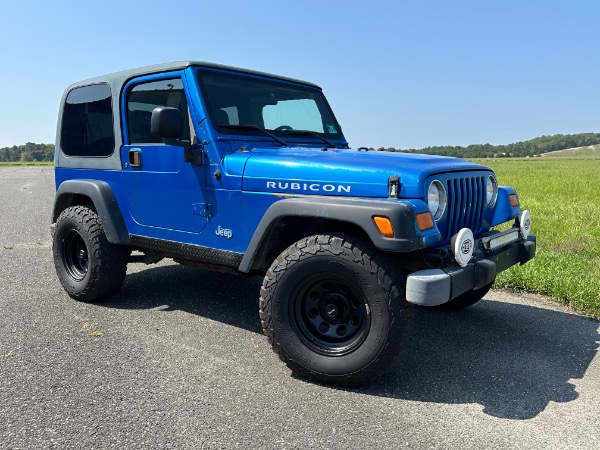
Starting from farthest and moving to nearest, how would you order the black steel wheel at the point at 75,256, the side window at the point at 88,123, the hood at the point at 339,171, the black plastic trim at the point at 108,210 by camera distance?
the black steel wheel at the point at 75,256, the side window at the point at 88,123, the black plastic trim at the point at 108,210, the hood at the point at 339,171

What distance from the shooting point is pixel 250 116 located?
13.5 feet

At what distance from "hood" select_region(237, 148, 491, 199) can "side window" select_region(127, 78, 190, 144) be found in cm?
78

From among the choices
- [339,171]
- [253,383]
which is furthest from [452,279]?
[253,383]

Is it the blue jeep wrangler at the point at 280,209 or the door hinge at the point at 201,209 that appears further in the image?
the door hinge at the point at 201,209

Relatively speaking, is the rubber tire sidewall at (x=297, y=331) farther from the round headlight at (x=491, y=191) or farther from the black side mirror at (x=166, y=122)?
the round headlight at (x=491, y=191)

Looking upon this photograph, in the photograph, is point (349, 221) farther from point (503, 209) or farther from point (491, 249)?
Answer: point (503, 209)

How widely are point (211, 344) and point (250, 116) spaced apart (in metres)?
1.79

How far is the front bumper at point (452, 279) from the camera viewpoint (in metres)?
2.86

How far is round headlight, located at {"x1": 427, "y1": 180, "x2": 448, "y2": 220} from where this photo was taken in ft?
10.6

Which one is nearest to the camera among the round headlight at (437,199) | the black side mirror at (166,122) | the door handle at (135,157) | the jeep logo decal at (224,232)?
the round headlight at (437,199)

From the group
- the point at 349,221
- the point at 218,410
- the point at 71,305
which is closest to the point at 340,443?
the point at 218,410

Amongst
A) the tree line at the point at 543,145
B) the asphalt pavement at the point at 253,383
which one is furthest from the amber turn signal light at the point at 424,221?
the tree line at the point at 543,145

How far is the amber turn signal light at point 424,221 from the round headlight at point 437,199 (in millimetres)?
133

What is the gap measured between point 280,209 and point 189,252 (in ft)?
3.53
